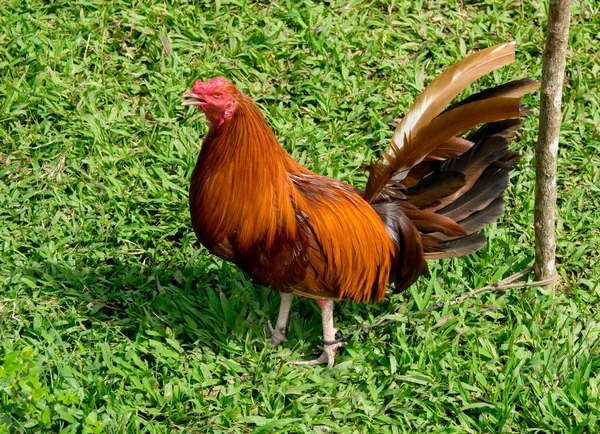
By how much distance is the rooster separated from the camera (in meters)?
3.91

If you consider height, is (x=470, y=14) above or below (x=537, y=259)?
above

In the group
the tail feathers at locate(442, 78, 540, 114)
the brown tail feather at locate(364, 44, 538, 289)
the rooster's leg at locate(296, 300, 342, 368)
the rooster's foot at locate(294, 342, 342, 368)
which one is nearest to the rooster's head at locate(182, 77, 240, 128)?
the brown tail feather at locate(364, 44, 538, 289)

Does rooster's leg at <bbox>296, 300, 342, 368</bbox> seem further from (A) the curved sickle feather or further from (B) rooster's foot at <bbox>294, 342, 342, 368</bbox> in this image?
(A) the curved sickle feather

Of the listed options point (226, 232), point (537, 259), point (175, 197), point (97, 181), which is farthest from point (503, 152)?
point (97, 181)

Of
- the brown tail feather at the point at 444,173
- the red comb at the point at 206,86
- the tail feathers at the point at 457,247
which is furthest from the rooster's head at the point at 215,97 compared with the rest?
the tail feathers at the point at 457,247

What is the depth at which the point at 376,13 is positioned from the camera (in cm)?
616

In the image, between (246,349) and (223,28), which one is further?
(223,28)

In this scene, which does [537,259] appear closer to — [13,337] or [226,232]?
[226,232]

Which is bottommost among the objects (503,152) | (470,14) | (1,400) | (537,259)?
(1,400)

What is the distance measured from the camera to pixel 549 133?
167 inches

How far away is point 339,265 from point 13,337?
179 cm

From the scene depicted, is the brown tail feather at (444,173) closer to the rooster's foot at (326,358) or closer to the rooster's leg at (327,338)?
the rooster's leg at (327,338)

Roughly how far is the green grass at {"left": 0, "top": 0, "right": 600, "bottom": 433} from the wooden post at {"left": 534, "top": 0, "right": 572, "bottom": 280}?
27 cm

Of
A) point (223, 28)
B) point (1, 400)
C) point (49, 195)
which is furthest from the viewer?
point (223, 28)
